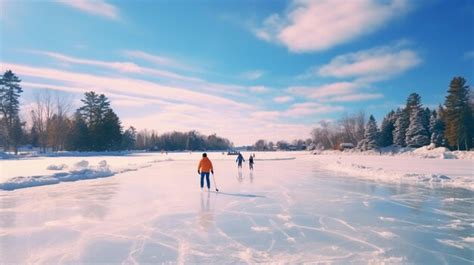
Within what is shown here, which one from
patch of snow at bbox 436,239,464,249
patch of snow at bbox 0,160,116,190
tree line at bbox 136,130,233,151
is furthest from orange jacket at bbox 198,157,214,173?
tree line at bbox 136,130,233,151

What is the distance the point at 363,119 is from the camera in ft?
264

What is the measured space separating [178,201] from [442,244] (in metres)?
6.14

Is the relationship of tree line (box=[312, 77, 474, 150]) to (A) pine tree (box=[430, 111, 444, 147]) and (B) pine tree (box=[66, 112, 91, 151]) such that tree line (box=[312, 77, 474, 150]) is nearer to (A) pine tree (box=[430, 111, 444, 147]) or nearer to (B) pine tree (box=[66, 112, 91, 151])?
(A) pine tree (box=[430, 111, 444, 147])

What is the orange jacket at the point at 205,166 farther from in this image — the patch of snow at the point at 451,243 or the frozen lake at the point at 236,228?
the patch of snow at the point at 451,243

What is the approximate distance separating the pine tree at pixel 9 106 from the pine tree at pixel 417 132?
5785 cm

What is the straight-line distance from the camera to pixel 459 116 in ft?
132

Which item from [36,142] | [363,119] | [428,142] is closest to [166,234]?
[428,142]

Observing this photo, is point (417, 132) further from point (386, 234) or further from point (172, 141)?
point (172, 141)

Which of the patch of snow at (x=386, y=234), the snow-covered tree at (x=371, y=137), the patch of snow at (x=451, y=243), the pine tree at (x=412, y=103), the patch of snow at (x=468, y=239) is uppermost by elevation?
the pine tree at (x=412, y=103)

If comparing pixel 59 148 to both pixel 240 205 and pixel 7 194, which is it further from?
pixel 240 205

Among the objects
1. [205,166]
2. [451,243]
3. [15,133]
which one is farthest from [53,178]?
[15,133]

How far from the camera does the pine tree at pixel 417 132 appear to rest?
157 ft

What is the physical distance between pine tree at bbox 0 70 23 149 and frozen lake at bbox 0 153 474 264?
42948 mm

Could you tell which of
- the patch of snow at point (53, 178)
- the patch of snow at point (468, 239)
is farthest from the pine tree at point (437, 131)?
the patch of snow at point (468, 239)
